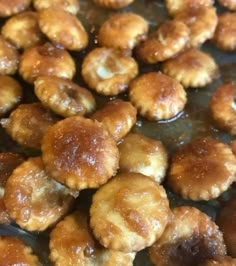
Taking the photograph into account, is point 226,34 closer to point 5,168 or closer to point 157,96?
point 157,96

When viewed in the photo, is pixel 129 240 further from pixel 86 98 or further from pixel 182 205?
pixel 86 98

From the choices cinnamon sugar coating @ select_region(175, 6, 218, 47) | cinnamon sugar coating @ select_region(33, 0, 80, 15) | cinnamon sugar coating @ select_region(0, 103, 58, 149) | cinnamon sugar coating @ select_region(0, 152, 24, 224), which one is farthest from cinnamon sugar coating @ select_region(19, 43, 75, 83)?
cinnamon sugar coating @ select_region(175, 6, 218, 47)

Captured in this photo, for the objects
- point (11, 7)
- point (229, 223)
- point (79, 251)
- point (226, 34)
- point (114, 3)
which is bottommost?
point (229, 223)

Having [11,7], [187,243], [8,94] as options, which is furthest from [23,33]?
[187,243]

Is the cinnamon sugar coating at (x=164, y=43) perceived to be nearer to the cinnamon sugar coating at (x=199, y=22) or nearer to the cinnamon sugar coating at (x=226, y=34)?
the cinnamon sugar coating at (x=199, y=22)

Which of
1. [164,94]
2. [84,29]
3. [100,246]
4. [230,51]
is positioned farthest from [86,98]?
[230,51]
